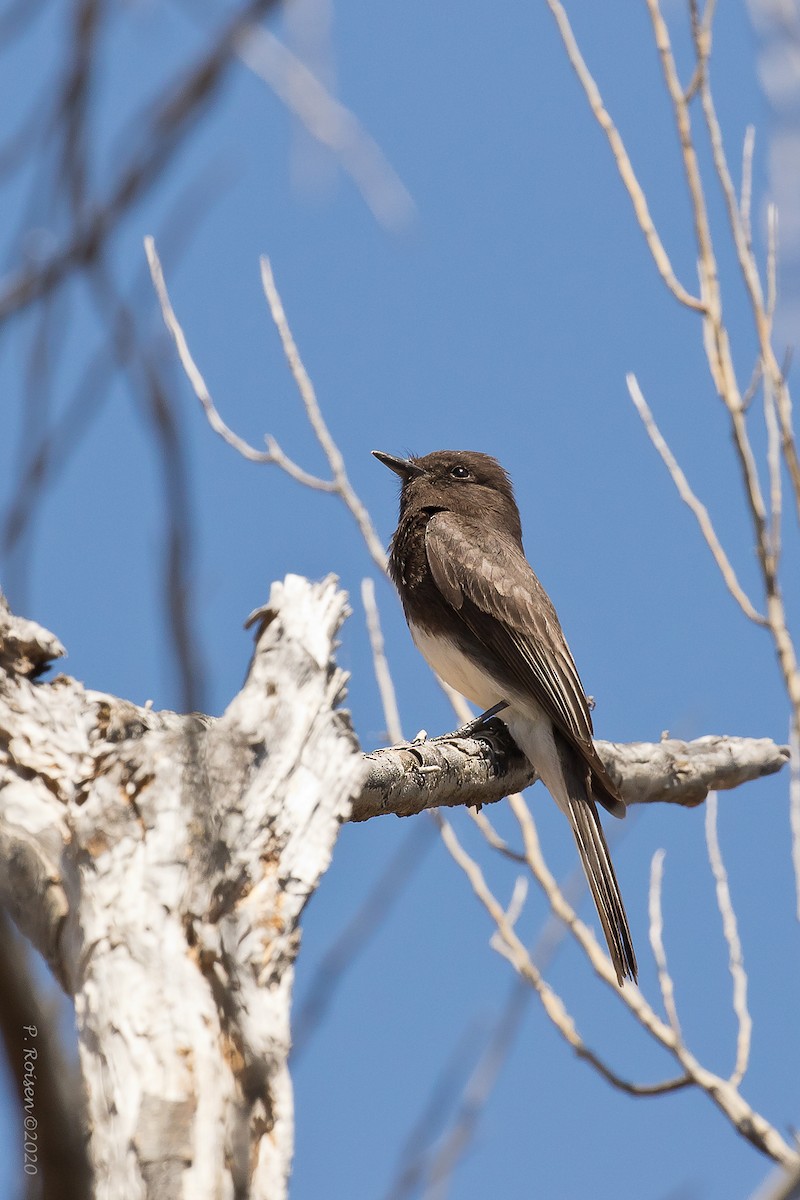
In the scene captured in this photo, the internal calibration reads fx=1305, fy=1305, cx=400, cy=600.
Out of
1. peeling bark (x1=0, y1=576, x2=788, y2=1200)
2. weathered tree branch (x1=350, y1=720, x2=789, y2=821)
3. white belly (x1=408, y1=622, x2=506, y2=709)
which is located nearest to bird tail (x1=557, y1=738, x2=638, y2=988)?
weathered tree branch (x1=350, y1=720, x2=789, y2=821)

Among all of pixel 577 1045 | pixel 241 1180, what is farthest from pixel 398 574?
pixel 241 1180

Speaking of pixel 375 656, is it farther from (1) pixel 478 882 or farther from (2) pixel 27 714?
(2) pixel 27 714

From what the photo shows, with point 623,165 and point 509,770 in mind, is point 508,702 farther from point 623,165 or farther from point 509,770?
point 623,165

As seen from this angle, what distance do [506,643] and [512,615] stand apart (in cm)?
13

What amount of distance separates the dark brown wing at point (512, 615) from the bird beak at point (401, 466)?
2.39ft

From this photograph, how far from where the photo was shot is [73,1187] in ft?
3.24

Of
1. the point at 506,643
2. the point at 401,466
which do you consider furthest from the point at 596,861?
the point at 401,466

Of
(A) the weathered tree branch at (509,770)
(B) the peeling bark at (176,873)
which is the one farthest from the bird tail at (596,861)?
(B) the peeling bark at (176,873)

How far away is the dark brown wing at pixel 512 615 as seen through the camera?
513 cm

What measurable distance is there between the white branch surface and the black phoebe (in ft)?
6.89

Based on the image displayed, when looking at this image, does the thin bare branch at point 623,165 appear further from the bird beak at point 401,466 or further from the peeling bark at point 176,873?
the bird beak at point 401,466

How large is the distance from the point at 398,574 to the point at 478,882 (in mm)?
2115

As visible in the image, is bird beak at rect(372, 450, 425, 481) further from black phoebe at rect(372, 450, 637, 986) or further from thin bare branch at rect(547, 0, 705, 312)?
thin bare branch at rect(547, 0, 705, 312)

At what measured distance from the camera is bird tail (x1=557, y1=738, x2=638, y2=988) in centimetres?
436
